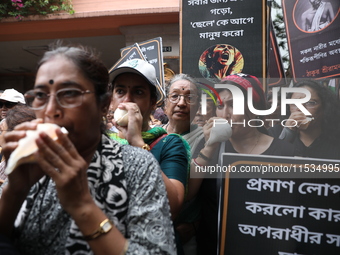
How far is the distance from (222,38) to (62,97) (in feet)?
7.87

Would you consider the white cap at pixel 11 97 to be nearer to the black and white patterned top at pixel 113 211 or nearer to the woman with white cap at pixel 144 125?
the woman with white cap at pixel 144 125

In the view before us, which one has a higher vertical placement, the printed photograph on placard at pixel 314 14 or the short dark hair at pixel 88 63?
the printed photograph on placard at pixel 314 14

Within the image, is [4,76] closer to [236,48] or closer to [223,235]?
[236,48]

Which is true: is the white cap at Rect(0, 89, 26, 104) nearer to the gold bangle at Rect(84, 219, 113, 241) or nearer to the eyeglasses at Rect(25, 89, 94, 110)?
the eyeglasses at Rect(25, 89, 94, 110)

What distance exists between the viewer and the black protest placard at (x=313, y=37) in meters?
3.02

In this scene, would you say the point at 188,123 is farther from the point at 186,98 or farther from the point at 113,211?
the point at 113,211

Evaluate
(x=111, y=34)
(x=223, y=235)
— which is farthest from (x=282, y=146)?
(x=111, y=34)

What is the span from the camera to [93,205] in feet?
3.52

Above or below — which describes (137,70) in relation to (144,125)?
above

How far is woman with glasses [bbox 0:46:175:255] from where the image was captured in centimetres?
107

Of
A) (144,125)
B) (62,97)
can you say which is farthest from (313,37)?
(62,97)

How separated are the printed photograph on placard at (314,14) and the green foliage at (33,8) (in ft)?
16.4

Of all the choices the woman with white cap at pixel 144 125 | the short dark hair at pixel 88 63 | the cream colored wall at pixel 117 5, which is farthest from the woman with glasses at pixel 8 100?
the short dark hair at pixel 88 63

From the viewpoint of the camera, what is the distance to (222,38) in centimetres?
328
